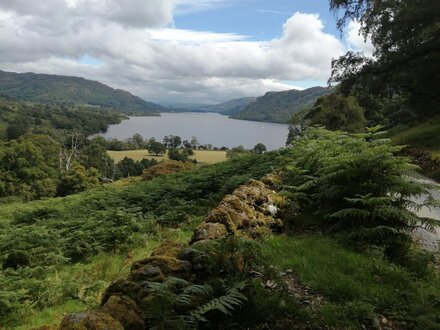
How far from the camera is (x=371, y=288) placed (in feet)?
18.0

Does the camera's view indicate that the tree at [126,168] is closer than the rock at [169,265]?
No

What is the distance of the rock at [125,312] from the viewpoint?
3.98m

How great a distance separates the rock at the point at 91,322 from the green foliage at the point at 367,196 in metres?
4.52

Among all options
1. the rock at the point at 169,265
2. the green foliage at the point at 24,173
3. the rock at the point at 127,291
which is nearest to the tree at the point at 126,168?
the green foliage at the point at 24,173

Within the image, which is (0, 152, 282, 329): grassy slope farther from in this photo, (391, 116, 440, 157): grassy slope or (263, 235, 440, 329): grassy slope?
(391, 116, 440, 157): grassy slope

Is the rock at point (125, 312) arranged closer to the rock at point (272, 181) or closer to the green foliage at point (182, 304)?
the green foliage at point (182, 304)

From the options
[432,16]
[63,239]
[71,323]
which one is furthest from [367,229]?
[432,16]

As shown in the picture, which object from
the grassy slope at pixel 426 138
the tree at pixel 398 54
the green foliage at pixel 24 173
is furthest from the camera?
the green foliage at pixel 24 173

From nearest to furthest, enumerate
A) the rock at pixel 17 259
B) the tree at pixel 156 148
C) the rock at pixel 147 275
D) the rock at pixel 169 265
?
the rock at pixel 147 275 < the rock at pixel 169 265 < the rock at pixel 17 259 < the tree at pixel 156 148

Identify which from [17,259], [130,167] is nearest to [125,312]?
[17,259]

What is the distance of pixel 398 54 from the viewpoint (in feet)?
71.0

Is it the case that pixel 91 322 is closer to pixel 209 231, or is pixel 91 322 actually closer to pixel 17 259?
pixel 209 231

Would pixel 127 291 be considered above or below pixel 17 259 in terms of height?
above

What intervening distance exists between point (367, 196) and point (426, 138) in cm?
2196
